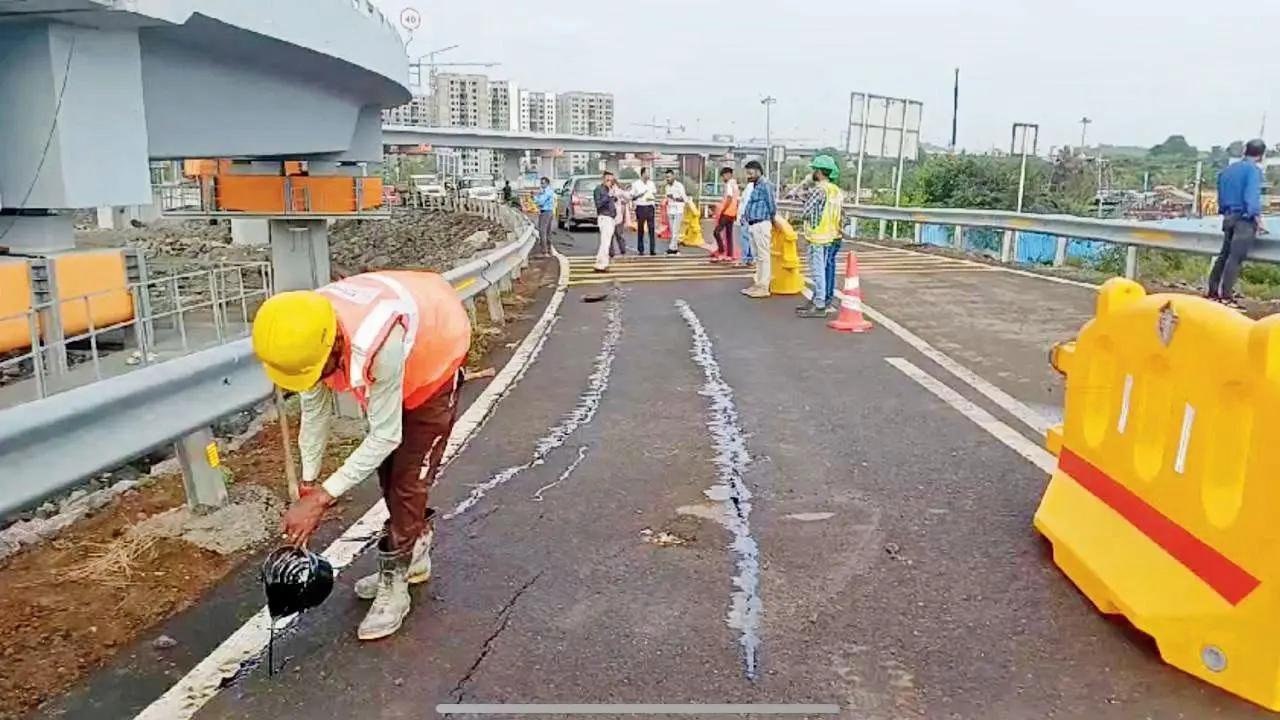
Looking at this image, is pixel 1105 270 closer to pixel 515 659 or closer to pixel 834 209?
pixel 834 209

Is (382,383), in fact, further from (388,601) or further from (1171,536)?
(1171,536)

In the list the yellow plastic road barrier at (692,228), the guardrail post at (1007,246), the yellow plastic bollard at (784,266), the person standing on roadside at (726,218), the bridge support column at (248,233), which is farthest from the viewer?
the bridge support column at (248,233)

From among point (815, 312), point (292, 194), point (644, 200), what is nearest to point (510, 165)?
point (292, 194)

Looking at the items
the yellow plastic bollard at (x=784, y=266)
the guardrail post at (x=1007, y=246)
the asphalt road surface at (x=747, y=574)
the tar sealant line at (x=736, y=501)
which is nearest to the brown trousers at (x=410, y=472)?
the asphalt road surface at (x=747, y=574)

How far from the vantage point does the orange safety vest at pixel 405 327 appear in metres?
3.69

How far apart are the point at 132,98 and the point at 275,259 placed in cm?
1722

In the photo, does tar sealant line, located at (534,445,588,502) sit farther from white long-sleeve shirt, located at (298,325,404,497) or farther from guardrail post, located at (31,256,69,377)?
guardrail post, located at (31,256,69,377)

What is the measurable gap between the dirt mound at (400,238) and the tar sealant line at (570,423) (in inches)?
807

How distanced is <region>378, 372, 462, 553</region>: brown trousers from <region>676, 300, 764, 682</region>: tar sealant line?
Result: 1.26 meters

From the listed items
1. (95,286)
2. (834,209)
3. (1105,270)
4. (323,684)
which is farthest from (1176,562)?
(1105,270)

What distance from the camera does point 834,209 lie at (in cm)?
1206

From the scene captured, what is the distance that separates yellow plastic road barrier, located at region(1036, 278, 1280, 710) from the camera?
342 centimetres

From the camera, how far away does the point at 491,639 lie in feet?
12.9

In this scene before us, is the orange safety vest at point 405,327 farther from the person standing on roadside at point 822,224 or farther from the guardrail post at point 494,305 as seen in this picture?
the person standing on roadside at point 822,224
